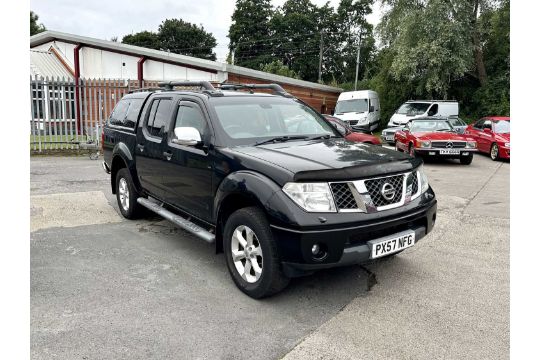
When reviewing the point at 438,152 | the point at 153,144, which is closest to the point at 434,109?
the point at 438,152

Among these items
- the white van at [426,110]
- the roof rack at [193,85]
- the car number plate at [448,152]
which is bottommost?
the car number plate at [448,152]

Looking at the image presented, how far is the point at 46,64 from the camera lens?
22.6 meters

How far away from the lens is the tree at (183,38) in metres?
61.9

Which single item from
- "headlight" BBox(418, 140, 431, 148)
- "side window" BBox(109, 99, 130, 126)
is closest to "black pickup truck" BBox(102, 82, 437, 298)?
"side window" BBox(109, 99, 130, 126)

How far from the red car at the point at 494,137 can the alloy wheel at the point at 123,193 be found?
450 inches

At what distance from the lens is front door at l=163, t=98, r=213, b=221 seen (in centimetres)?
445

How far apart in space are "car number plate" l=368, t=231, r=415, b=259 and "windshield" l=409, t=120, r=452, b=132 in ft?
36.5

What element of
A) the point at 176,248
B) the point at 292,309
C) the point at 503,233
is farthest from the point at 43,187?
the point at 503,233

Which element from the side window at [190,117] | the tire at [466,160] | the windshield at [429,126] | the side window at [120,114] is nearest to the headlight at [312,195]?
the side window at [190,117]

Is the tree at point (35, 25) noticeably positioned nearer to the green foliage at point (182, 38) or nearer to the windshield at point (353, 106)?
the green foliage at point (182, 38)

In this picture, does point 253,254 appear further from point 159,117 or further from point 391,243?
point 159,117

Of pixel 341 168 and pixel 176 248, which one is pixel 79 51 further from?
pixel 341 168

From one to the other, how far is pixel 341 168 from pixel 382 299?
48.7 inches

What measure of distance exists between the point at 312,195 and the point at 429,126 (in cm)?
1201
